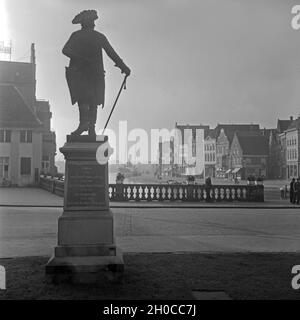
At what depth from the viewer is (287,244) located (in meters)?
11.6

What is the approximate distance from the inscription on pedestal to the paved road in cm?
259

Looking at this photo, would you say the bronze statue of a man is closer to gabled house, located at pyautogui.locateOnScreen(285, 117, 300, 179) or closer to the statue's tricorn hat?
the statue's tricorn hat

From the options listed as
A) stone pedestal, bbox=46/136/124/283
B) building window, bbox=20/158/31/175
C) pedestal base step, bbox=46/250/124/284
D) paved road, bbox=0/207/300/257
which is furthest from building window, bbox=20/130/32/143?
pedestal base step, bbox=46/250/124/284

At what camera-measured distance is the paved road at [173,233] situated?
10.9 m

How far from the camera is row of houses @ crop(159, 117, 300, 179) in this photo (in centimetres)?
8369

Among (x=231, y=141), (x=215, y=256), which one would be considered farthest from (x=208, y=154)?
(x=215, y=256)

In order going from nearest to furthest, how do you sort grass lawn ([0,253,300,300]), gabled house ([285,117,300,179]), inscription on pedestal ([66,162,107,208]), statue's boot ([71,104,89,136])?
grass lawn ([0,253,300,300])
inscription on pedestal ([66,162,107,208])
statue's boot ([71,104,89,136])
gabled house ([285,117,300,179])

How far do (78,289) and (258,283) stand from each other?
3040 mm

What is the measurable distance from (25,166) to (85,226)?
41066mm

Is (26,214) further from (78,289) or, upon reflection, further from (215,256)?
(78,289)

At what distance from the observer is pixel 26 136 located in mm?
47625

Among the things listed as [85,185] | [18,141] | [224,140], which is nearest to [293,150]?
[224,140]

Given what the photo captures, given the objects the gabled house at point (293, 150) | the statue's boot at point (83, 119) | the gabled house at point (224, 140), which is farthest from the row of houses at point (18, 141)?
the gabled house at point (224, 140)

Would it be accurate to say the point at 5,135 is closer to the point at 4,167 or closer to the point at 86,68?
the point at 4,167
